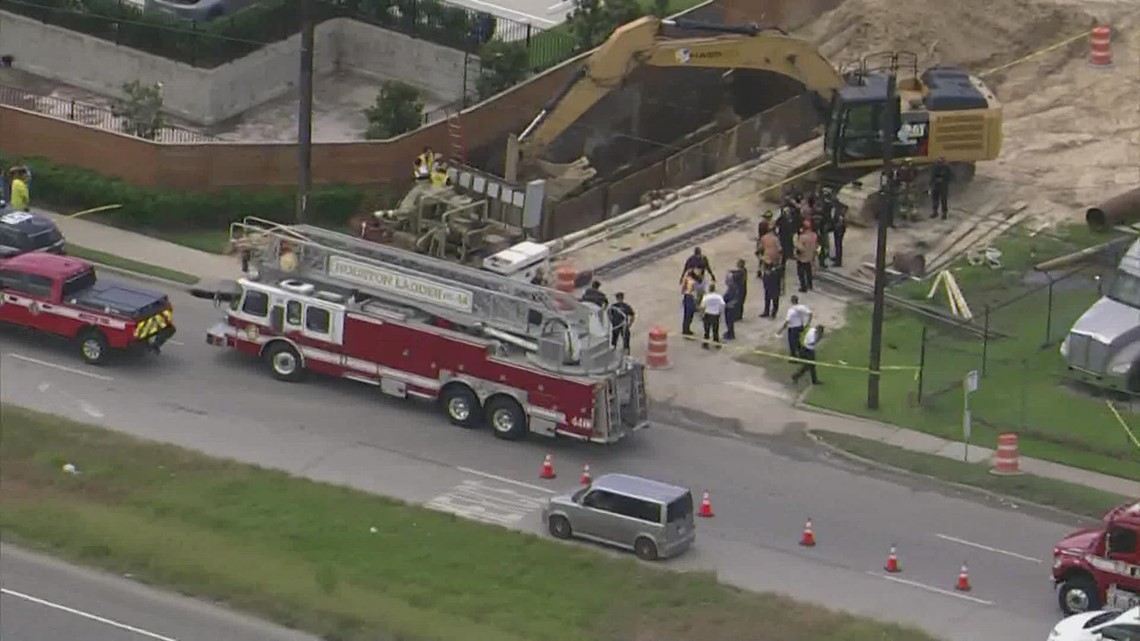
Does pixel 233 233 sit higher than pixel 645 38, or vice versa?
pixel 645 38

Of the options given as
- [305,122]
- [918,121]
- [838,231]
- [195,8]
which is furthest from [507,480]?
[195,8]

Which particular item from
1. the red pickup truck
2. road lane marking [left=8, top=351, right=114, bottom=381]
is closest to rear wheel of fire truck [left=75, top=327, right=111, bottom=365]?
the red pickup truck

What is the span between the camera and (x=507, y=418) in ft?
154

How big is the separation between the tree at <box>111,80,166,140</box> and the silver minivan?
60.9 ft

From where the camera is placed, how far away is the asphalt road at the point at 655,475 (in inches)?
1660

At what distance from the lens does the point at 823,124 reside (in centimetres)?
6116

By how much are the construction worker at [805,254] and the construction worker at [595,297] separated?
476cm

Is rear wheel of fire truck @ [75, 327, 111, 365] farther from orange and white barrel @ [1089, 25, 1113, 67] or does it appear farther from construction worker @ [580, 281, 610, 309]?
orange and white barrel @ [1089, 25, 1113, 67]

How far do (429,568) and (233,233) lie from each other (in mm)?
16867

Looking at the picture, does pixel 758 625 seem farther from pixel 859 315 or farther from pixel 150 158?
pixel 150 158

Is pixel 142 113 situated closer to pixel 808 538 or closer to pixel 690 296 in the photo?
pixel 690 296

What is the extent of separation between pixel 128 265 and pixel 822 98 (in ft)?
50.7

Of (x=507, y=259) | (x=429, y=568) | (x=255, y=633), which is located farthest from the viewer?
(x=507, y=259)

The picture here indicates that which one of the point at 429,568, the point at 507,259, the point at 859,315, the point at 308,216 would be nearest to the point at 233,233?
the point at 308,216
